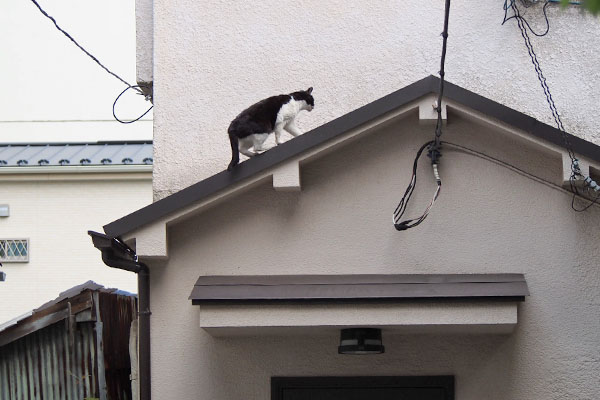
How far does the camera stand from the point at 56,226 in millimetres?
17844

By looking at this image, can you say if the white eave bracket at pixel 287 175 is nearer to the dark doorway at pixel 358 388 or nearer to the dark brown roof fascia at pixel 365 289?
the dark brown roof fascia at pixel 365 289

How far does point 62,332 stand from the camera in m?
9.34

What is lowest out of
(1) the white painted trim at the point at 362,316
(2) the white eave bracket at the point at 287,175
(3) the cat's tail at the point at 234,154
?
(1) the white painted trim at the point at 362,316

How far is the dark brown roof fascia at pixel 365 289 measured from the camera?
7.12 metres

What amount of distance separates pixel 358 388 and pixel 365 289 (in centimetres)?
113

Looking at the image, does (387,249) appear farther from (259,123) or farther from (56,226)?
(56,226)

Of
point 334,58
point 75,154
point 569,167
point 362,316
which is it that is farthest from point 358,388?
point 75,154

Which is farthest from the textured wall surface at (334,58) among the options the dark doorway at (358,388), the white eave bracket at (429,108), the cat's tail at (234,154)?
the dark doorway at (358,388)

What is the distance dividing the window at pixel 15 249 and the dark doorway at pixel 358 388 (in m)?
11.1

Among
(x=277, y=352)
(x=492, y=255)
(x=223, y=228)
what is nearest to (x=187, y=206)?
(x=223, y=228)

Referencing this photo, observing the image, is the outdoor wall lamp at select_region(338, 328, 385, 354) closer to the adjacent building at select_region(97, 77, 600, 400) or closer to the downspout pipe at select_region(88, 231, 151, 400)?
the adjacent building at select_region(97, 77, 600, 400)

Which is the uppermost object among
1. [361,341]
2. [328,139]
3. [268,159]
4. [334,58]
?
[334,58]

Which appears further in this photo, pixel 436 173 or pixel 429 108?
pixel 436 173

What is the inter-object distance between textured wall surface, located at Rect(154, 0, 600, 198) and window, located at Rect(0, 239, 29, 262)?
387 inches
